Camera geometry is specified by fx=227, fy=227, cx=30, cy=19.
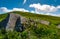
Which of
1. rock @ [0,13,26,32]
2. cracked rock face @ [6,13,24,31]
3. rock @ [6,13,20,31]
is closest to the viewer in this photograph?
rock @ [0,13,26,32]

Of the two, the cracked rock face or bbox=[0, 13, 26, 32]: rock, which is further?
the cracked rock face

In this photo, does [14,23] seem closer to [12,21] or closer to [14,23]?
[14,23]

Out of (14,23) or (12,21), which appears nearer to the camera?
(14,23)

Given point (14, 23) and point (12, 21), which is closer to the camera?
point (14, 23)

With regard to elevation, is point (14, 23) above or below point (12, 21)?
below

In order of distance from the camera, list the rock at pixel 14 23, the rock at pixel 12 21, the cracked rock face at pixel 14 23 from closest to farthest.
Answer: the rock at pixel 14 23, the cracked rock face at pixel 14 23, the rock at pixel 12 21

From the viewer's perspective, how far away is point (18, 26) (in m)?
47.6

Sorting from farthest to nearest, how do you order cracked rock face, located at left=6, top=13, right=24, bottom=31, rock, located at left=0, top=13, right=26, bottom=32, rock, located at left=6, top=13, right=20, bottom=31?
1. rock, located at left=6, top=13, right=20, bottom=31
2. cracked rock face, located at left=6, top=13, right=24, bottom=31
3. rock, located at left=0, top=13, right=26, bottom=32

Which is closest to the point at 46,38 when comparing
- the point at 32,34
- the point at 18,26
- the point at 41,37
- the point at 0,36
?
the point at 41,37

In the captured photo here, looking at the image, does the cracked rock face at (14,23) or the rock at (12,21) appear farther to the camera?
Answer: the rock at (12,21)

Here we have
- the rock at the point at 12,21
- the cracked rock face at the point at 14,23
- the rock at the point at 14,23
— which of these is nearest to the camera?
the rock at the point at 14,23

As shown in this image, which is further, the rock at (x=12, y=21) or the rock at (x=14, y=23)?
the rock at (x=12, y=21)

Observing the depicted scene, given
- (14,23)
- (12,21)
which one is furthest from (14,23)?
(12,21)

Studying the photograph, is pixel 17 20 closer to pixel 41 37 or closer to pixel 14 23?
pixel 14 23
